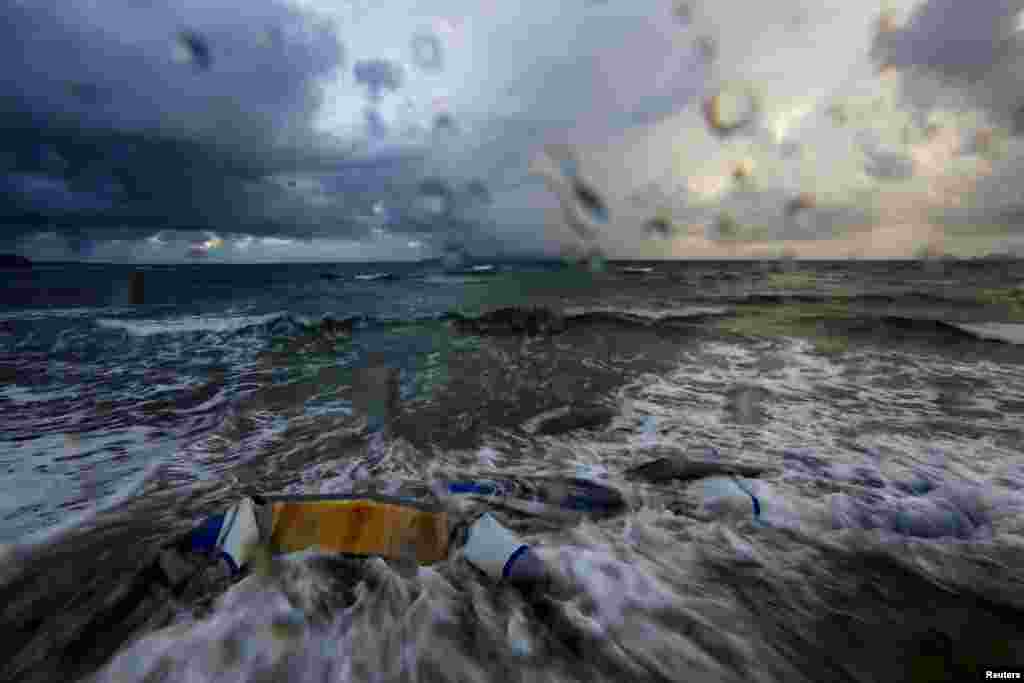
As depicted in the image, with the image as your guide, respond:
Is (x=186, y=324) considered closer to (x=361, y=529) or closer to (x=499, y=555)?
(x=361, y=529)

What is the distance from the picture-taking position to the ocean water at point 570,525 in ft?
8.95

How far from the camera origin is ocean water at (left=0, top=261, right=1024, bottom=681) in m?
2.73

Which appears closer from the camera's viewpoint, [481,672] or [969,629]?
[481,672]

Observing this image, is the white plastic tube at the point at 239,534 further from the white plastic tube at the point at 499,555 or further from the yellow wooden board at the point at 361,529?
the white plastic tube at the point at 499,555

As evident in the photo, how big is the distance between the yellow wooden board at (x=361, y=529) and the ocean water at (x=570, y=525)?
21 cm

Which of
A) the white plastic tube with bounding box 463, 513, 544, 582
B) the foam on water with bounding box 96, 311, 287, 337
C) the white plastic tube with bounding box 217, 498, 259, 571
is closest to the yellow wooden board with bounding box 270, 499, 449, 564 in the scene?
the white plastic tube with bounding box 217, 498, 259, 571

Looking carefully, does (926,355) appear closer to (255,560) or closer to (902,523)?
(902,523)

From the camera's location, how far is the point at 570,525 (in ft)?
13.2

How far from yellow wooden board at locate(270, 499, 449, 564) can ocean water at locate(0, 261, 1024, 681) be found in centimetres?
21

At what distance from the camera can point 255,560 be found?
3418 millimetres

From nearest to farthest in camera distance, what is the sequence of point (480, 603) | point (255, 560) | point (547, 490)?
point (480, 603) < point (255, 560) < point (547, 490)

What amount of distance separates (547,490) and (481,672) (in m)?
2.10

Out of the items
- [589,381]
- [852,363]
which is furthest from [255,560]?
[852,363]

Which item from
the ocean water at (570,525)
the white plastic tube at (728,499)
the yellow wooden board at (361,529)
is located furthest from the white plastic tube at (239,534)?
the white plastic tube at (728,499)
